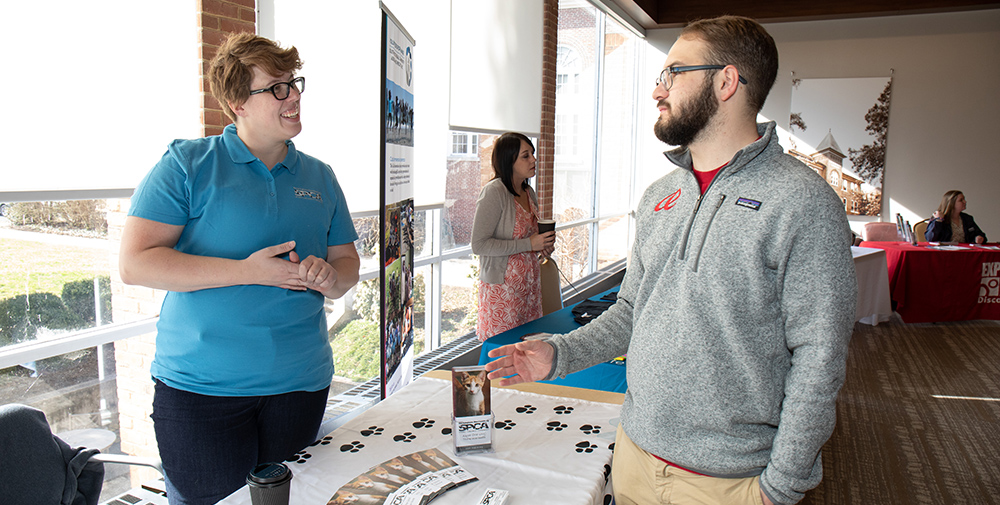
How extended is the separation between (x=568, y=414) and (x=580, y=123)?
20.4 feet

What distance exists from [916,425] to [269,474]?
13.3 ft

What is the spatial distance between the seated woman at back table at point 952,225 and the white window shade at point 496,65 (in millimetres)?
4706

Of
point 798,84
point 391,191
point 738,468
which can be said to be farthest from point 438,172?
point 798,84

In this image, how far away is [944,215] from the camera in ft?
22.5

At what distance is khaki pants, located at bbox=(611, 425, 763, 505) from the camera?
118cm

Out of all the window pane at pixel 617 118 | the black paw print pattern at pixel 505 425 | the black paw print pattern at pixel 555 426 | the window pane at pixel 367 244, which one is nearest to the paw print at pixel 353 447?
the black paw print pattern at pixel 505 425

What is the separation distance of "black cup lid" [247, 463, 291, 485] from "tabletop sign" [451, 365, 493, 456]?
41 centimetres

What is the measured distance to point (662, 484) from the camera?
4.09ft

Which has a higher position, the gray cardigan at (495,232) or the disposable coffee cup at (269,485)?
the gray cardigan at (495,232)

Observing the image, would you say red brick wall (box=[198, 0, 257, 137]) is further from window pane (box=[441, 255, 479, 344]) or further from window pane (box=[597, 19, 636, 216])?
window pane (box=[597, 19, 636, 216])

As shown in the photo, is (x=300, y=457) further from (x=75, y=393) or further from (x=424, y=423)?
(x=75, y=393)

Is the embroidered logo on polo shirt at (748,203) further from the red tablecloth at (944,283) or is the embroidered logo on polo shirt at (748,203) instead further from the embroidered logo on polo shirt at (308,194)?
the red tablecloth at (944,283)

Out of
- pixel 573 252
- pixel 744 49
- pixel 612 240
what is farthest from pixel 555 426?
pixel 612 240

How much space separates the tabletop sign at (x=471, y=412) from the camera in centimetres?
137
